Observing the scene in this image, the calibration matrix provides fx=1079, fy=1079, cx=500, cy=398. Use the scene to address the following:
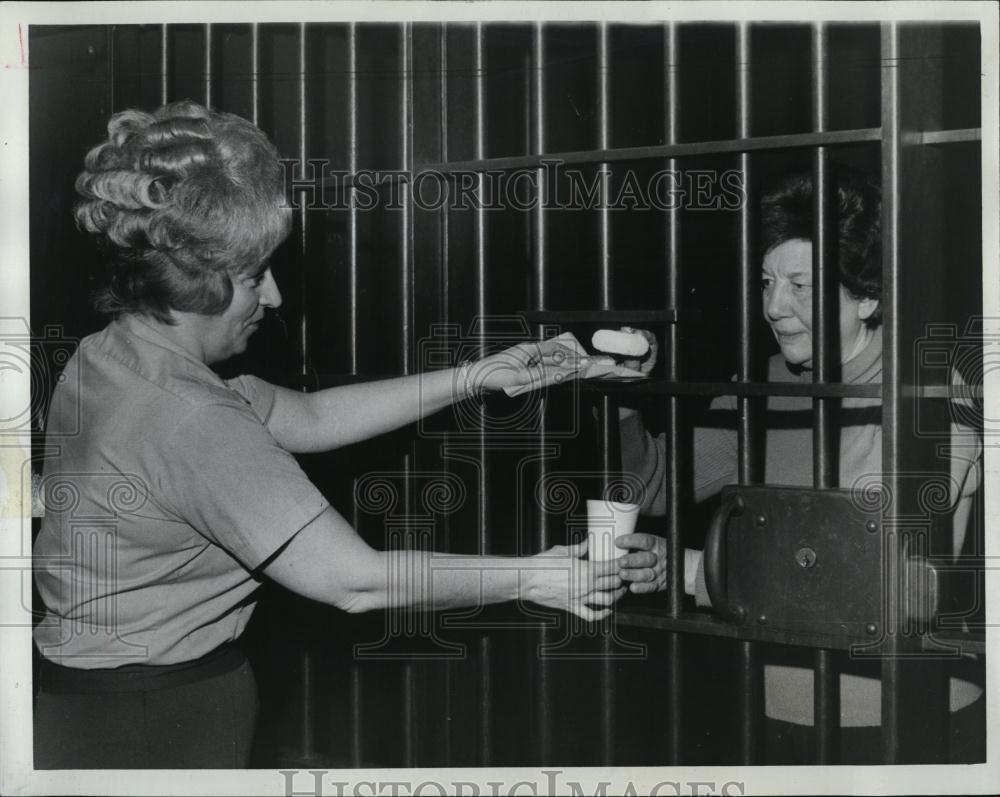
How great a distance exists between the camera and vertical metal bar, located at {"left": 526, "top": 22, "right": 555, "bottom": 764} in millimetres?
1672

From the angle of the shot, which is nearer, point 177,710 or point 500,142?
point 177,710

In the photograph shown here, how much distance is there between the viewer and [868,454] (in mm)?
1696

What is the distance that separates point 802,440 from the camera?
6.23 feet

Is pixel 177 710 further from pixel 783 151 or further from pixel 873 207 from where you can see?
pixel 873 207

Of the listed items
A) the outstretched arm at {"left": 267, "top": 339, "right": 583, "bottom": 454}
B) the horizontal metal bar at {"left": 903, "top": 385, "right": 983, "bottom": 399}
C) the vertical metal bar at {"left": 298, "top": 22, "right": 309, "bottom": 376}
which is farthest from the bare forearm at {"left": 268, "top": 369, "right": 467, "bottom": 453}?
the horizontal metal bar at {"left": 903, "top": 385, "right": 983, "bottom": 399}

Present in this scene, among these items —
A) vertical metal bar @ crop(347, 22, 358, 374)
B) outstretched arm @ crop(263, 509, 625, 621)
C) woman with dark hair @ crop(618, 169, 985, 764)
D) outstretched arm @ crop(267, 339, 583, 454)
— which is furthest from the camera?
vertical metal bar @ crop(347, 22, 358, 374)

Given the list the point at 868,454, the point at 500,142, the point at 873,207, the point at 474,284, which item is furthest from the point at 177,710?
the point at 500,142

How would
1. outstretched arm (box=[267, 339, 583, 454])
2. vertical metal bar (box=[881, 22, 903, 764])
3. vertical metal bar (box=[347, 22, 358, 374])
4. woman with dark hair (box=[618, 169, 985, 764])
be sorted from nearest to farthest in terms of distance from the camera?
1. vertical metal bar (box=[881, 22, 903, 764])
2. woman with dark hair (box=[618, 169, 985, 764])
3. outstretched arm (box=[267, 339, 583, 454])
4. vertical metal bar (box=[347, 22, 358, 374])

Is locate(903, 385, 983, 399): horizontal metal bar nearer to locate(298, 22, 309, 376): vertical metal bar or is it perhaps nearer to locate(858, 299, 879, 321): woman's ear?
locate(858, 299, 879, 321): woman's ear

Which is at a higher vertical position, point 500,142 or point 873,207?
point 500,142

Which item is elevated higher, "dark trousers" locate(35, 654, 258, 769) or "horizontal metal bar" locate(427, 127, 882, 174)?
"horizontal metal bar" locate(427, 127, 882, 174)

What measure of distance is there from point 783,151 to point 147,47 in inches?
46.3

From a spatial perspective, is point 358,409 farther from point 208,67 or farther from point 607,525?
point 208,67

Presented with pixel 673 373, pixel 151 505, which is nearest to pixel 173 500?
pixel 151 505
